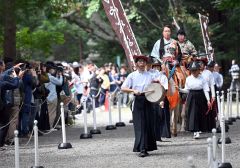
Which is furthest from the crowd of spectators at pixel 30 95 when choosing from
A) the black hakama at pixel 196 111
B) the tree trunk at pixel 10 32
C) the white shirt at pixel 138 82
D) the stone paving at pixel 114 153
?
the black hakama at pixel 196 111

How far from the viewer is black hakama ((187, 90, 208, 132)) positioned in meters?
17.4

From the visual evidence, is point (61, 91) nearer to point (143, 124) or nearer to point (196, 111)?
point (196, 111)

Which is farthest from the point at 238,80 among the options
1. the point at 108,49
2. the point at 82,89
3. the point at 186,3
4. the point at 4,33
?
the point at 4,33

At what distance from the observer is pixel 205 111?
17625 millimetres

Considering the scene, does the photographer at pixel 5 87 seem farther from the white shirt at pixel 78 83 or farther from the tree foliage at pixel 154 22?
the tree foliage at pixel 154 22

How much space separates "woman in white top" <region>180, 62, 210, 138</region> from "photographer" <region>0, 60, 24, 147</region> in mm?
4110

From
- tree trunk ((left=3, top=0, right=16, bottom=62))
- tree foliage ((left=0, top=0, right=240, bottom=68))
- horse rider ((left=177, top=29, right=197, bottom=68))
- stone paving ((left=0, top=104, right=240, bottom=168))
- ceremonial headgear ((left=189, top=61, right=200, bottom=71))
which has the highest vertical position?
tree foliage ((left=0, top=0, right=240, bottom=68))

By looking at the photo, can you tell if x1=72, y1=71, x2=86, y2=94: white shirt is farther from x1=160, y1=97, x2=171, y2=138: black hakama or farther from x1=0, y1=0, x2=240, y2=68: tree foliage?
x1=160, y1=97, x2=171, y2=138: black hakama

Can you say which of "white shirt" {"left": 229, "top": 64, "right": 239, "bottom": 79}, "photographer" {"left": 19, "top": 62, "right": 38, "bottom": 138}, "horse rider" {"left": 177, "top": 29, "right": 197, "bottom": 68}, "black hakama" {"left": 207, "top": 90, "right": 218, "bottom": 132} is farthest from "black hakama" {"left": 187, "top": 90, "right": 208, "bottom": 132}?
"white shirt" {"left": 229, "top": 64, "right": 239, "bottom": 79}

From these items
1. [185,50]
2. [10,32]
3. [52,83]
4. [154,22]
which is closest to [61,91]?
[52,83]

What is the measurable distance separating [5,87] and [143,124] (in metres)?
3.56

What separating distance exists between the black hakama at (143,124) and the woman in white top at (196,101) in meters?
3.00

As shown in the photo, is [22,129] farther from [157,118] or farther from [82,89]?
[82,89]

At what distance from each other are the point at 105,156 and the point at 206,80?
4.25 metres
